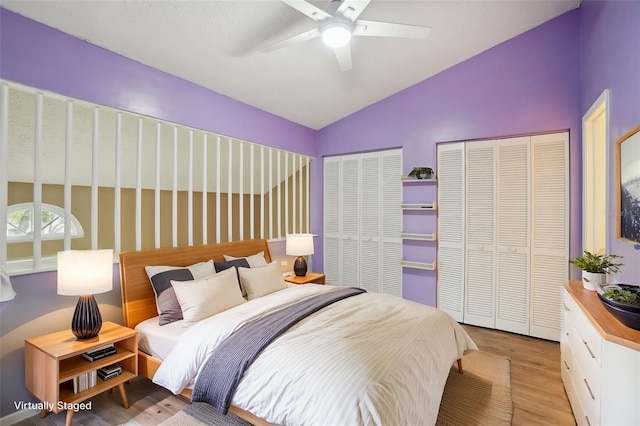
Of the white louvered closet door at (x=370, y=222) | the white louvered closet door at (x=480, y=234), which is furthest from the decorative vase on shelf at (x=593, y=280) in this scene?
the white louvered closet door at (x=370, y=222)

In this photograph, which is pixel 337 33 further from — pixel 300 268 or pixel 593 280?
pixel 300 268

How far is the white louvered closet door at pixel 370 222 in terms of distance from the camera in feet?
14.7

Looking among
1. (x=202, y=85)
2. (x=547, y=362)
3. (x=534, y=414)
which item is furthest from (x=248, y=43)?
(x=547, y=362)

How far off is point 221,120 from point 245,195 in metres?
1.33

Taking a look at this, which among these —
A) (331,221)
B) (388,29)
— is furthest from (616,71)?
(331,221)

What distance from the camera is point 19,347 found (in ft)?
6.75

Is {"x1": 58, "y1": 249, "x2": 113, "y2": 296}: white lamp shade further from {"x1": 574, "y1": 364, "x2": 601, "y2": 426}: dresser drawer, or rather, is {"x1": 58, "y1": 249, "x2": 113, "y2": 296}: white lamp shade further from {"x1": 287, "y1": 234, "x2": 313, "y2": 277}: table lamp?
{"x1": 574, "y1": 364, "x2": 601, "y2": 426}: dresser drawer

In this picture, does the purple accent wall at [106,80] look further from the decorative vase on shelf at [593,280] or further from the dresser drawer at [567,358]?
the dresser drawer at [567,358]

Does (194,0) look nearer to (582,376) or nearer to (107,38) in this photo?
(107,38)

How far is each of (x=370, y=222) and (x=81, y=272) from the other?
3.41m

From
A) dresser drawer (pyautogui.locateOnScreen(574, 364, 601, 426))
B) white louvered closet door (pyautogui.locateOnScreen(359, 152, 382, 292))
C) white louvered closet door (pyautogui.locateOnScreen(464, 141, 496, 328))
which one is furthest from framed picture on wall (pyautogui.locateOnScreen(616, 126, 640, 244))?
white louvered closet door (pyautogui.locateOnScreen(359, 152, 382, 292))

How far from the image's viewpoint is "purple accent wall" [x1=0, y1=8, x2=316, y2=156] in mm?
2080

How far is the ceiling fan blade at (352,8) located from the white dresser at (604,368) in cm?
218

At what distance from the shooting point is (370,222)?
454 cm
